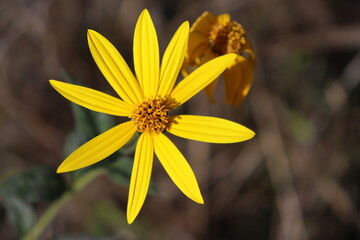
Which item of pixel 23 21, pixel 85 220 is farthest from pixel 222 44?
pixel 23 21

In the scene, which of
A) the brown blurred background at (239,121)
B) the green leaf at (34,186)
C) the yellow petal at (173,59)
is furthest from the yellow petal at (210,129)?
the brown blurred background at (239,121)

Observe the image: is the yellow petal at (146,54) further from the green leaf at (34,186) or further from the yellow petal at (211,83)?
the green leaf at (34,186)

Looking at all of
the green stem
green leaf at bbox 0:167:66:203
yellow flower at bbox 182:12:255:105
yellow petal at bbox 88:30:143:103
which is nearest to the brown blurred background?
the green stem

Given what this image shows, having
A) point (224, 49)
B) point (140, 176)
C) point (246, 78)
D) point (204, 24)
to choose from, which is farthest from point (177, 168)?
point (204, 24)

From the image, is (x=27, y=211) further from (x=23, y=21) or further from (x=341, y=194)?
(x=341, y=194)

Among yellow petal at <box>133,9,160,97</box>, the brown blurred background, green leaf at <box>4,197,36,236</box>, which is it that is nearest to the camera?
yellow petal at <box>133,9,160,97</box>

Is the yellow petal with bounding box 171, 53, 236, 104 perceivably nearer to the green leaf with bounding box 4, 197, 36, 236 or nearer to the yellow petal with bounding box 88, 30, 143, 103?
the yellow petal with bounding box 88, 30, 143, 103
